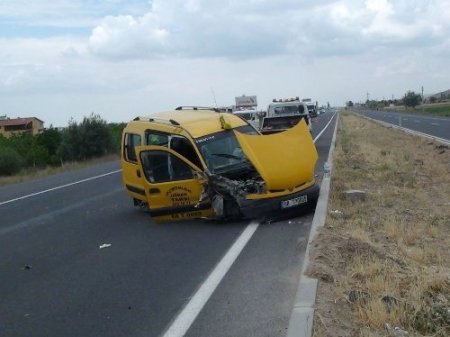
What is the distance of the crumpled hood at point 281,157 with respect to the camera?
33.3ft

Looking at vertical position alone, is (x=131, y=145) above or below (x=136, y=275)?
above

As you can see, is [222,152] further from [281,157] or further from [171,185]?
[281,157]

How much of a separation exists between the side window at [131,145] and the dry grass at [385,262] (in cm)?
397

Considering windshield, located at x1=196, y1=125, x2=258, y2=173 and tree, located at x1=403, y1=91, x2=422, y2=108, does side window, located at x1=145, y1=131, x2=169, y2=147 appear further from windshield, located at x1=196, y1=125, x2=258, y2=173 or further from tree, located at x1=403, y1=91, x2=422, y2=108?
Answer: tree, located at x1=403, y1=91, x2=422, y2=108

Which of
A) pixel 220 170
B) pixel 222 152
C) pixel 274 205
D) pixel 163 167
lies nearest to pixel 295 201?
pixel 274 205

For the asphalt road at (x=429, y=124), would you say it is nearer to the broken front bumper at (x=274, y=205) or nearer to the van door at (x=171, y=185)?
the broken front bumper at (x=274, y=205)

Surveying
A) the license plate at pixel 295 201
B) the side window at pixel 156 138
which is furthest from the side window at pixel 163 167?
the license plate at pixel 295 201

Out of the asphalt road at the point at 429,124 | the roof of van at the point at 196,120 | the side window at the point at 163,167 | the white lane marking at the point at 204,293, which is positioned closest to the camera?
the white lane marking at the point at 204,293

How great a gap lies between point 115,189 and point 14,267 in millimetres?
9400

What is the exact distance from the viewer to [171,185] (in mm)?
10891

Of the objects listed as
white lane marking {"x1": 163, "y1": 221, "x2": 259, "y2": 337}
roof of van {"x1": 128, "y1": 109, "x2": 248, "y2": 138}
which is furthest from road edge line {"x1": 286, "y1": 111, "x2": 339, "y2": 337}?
roof of van {"x1": 128, "y1": 109, "x2": 248, "y2": 138}

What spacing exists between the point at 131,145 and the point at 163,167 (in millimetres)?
2058

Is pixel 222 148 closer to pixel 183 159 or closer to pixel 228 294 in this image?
pixel 183 159

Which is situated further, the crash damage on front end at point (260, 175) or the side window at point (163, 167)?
the side window at point (163, 167)
